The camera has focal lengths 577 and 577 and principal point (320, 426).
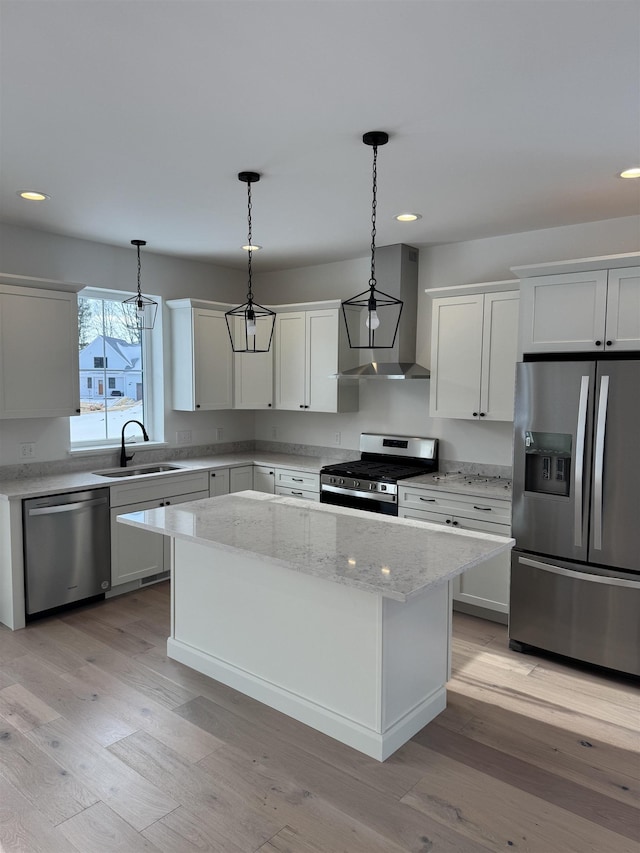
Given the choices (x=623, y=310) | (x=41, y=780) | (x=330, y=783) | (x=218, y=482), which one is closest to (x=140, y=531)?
(x=218, y=482)

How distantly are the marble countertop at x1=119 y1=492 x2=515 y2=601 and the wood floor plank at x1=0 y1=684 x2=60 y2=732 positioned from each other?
101 centimetres

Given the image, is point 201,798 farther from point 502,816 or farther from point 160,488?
point 160,488

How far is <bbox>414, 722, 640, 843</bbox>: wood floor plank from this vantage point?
7.17ft

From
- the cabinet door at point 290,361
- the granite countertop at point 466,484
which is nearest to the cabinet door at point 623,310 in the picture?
the granite countertop at point 466,484

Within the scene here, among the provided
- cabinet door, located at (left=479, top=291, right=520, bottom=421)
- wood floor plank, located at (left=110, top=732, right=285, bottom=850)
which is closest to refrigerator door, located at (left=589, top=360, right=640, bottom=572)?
cabinet door, located at (left=479, top=291, right=520, bottom=421)

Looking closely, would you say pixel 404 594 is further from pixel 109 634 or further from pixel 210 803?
pixel 109 634

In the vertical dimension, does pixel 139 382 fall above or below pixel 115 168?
below

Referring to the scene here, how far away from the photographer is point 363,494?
448cm

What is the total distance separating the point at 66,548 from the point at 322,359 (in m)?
2.52

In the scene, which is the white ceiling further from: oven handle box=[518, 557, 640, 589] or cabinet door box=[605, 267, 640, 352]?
oven handle box=[518, 557, 640, 589]

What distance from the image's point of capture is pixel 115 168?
2.97 m

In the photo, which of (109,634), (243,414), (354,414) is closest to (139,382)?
(243,414)

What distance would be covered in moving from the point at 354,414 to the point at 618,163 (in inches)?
116

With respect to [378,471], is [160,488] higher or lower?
lower
